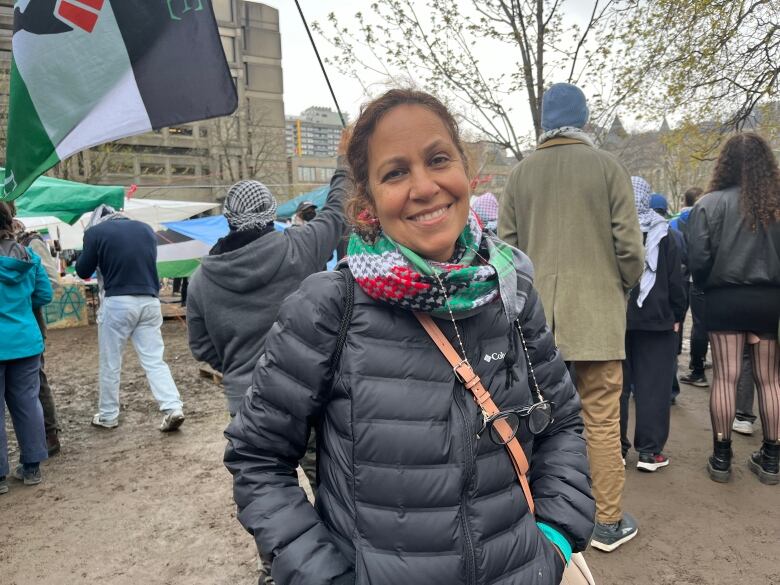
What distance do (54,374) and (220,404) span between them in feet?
10.7

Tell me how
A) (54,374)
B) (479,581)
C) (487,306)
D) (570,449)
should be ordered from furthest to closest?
(54,374), (570,449), (487,306), (479,581)

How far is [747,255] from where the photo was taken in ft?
11.9

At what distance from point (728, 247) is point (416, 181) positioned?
3.13m

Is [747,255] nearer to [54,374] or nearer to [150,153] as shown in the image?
[54,374]

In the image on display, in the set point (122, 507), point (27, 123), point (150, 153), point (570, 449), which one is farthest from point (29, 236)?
point (150, 153)

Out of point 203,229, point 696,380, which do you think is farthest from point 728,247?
point 203,229

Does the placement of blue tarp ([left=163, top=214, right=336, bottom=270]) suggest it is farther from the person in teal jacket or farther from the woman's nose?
A: the woman's nose

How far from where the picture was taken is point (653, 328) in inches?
151

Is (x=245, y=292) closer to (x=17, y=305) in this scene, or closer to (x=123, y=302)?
(x=17, y=305)

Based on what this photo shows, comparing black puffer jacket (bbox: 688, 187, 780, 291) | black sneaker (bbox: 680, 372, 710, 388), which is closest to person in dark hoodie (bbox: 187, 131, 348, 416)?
black puffer jacket (bbox: 688, 187, 780, 291)

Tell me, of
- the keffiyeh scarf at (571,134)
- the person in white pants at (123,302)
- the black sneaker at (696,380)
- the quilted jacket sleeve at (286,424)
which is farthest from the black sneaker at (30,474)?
the black sneaker at (696,380)

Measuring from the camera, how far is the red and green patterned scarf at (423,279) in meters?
1.34

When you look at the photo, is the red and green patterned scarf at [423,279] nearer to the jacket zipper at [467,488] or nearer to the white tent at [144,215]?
the jacket zipper at [467,488]

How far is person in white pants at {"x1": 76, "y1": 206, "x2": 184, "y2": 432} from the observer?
521cm
